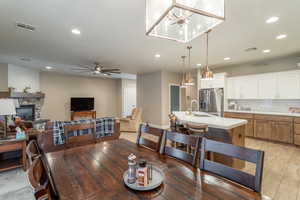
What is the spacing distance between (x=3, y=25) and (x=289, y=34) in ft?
17.7

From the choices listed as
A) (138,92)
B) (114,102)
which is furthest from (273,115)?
(114,102)

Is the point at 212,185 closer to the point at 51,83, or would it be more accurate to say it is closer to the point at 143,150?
the point at 143,150

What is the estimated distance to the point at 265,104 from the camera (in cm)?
497

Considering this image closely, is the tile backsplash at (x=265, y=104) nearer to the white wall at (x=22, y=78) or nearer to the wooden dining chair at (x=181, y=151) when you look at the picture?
the wooden dining chair at (x=181, y=151)

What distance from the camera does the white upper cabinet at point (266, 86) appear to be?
4172 mm

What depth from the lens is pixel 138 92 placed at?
766cm

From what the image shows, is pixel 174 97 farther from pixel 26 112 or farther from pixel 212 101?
pixel 26 112

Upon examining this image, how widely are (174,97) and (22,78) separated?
20.9 ft

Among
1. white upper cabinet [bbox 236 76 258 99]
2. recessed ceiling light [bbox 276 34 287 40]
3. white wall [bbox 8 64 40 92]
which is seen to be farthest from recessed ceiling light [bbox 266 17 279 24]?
white wall [bbox 8 64 40 92]

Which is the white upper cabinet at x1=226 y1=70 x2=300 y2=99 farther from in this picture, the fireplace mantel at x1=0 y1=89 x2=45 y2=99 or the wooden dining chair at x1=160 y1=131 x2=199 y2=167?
the fireplace mantel at x1=0 y1=89 x2=45 y2=99

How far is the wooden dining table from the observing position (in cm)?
87

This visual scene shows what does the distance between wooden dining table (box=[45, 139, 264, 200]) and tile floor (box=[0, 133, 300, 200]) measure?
4.47 feet

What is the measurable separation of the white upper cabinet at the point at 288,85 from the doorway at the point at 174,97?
3782 millimetres

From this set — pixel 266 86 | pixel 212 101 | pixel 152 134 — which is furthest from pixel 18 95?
pixel 266 86
